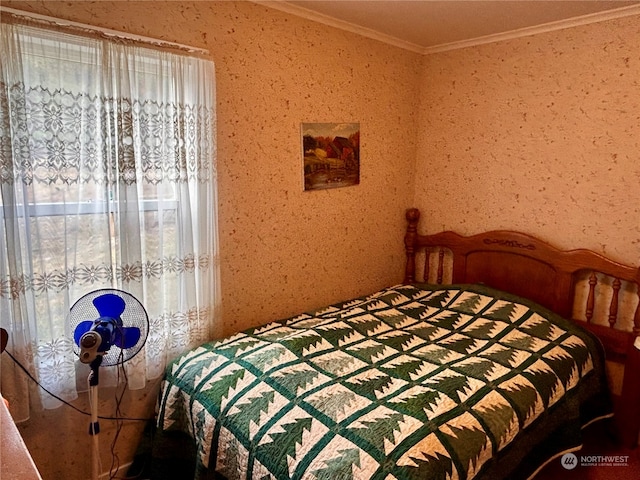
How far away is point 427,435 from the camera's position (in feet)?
4.68

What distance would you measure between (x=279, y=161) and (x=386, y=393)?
1.41m

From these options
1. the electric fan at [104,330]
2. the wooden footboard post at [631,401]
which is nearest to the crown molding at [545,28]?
the wooden footboard post at [631,401]

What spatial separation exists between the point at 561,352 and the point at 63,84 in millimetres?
2583

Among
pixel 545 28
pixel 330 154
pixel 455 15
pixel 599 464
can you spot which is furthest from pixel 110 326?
pixel 545 28

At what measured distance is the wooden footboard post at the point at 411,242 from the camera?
3.26 metres

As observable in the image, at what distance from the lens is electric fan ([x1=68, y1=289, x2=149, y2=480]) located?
5.19 feet

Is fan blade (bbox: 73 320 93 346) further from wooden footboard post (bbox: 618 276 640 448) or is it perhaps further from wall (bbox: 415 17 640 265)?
wooden footboard post (bbox: 618 276 640 448)

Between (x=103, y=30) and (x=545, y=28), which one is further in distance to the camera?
(x=545, y=28)

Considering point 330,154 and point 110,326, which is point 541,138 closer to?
point 330,154

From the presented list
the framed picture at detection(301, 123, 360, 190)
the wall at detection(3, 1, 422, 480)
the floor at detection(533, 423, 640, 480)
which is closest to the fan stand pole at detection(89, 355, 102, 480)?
the wall at detection(3, 1, 422, 480)

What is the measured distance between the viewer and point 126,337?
5.54 ft

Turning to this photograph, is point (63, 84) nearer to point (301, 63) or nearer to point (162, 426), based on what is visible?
point (301, 63)

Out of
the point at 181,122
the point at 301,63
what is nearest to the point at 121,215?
the point at 181,122

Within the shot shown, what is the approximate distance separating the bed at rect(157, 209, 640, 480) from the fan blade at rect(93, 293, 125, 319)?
448 mm
